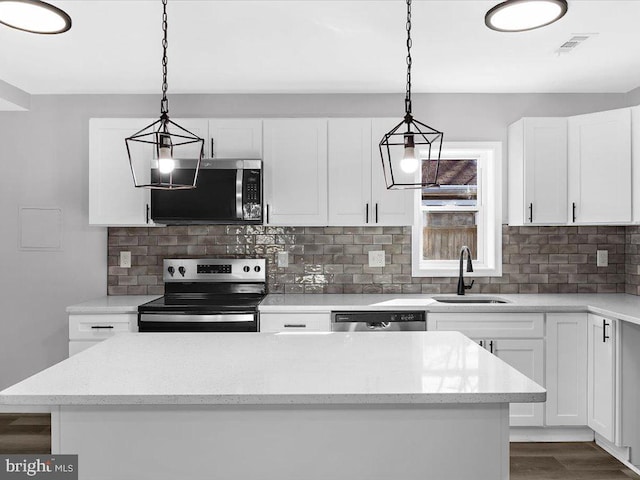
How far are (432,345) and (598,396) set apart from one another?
5.76 feet

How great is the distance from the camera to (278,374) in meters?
1.59

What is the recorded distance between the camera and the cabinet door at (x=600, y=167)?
3.26 metres

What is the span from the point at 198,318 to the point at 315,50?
5.82ft

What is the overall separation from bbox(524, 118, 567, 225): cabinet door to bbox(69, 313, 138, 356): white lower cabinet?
2769 mm

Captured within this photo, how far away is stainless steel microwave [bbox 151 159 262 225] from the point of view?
3.34 m

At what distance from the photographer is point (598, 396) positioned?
308 centimetres

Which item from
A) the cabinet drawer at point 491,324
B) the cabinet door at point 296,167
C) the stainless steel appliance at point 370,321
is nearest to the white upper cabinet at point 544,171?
the cabinet drawer at point 491,324

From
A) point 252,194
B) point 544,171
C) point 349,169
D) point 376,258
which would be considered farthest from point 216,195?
point 544,171

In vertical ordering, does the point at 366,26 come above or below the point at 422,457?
above

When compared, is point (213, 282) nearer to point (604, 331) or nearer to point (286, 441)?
point (286, 441)

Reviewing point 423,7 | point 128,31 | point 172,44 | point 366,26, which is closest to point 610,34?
point 423,7

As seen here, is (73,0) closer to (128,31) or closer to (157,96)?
(128,31)

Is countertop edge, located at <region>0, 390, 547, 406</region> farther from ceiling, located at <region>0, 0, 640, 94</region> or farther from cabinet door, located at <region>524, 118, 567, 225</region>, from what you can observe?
cabinet door, located at <region>524, 118, 567, 225</region>

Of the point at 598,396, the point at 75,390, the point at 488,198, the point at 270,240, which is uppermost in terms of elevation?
the point at 488,198
